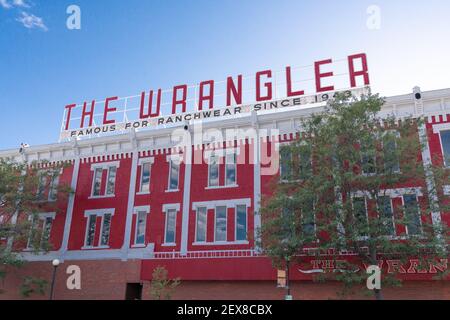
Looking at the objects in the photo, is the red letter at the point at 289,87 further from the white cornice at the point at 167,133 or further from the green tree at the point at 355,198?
the green tree at the point at 355,198

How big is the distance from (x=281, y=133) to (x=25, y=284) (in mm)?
19472

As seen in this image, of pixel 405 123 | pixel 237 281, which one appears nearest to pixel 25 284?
pixel 237 281

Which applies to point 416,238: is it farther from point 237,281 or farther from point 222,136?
point 222,136

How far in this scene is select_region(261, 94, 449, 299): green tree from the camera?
17.2 meters

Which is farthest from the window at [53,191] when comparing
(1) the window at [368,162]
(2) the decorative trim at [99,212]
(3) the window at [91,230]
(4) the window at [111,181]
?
(1) the window at [368,162]

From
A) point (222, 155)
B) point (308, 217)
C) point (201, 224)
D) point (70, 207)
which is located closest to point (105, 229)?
point (70, 207)

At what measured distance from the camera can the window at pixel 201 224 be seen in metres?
26.5

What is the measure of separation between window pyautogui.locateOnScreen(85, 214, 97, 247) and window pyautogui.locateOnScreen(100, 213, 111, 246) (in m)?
0.78

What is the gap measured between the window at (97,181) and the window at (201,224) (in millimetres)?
8541

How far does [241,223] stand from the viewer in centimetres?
2580

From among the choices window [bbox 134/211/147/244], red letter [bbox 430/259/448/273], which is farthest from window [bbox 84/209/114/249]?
red letter [bbox 430/259/448/273]

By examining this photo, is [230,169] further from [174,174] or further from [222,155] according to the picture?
[174,174]

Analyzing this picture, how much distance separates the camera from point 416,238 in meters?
16.9

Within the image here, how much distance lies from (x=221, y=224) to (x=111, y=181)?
9674 mm
